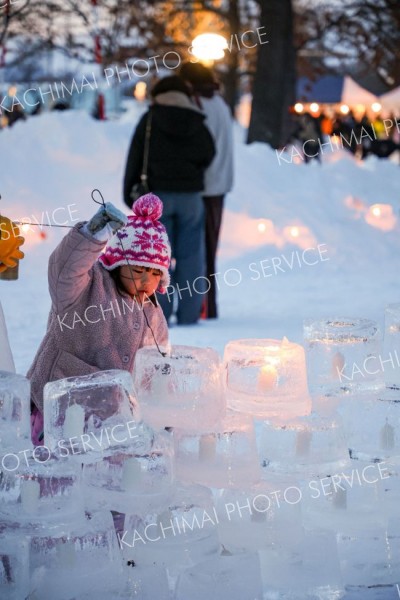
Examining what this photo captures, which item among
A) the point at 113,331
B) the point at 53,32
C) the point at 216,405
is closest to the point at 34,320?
the point at 113,331

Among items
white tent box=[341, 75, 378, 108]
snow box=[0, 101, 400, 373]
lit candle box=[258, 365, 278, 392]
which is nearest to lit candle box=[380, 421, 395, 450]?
lit candle box=[258, 365, 278, 392]

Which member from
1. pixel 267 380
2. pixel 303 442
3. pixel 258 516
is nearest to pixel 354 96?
pixel 267 380

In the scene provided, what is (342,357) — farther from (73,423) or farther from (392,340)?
(73,423)

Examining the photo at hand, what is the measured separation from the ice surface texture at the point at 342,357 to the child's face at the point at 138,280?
0.63 metres

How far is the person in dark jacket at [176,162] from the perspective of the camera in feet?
23.3

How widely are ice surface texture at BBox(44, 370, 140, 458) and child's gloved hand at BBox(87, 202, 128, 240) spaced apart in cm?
47

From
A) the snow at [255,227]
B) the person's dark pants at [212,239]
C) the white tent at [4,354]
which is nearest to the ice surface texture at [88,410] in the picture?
the white tent at [4,354]

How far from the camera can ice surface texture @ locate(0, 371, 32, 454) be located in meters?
3.05

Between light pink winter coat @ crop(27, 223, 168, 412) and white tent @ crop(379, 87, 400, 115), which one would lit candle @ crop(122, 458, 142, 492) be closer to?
light pink winter coat @ crop(27, 223, 168, 412)

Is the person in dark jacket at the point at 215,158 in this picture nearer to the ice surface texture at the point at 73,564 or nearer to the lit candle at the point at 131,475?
the lit candle at the point at 131,475

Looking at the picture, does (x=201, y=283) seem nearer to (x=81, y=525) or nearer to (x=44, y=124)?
(x=81, y=525)

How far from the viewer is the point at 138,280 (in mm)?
3809

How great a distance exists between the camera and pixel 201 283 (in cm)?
753

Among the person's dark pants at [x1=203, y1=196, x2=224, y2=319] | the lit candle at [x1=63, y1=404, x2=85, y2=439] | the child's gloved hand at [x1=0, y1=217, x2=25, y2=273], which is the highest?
the child's gloved hand at [x1=0, y1=217, x2=25, y2=273]
